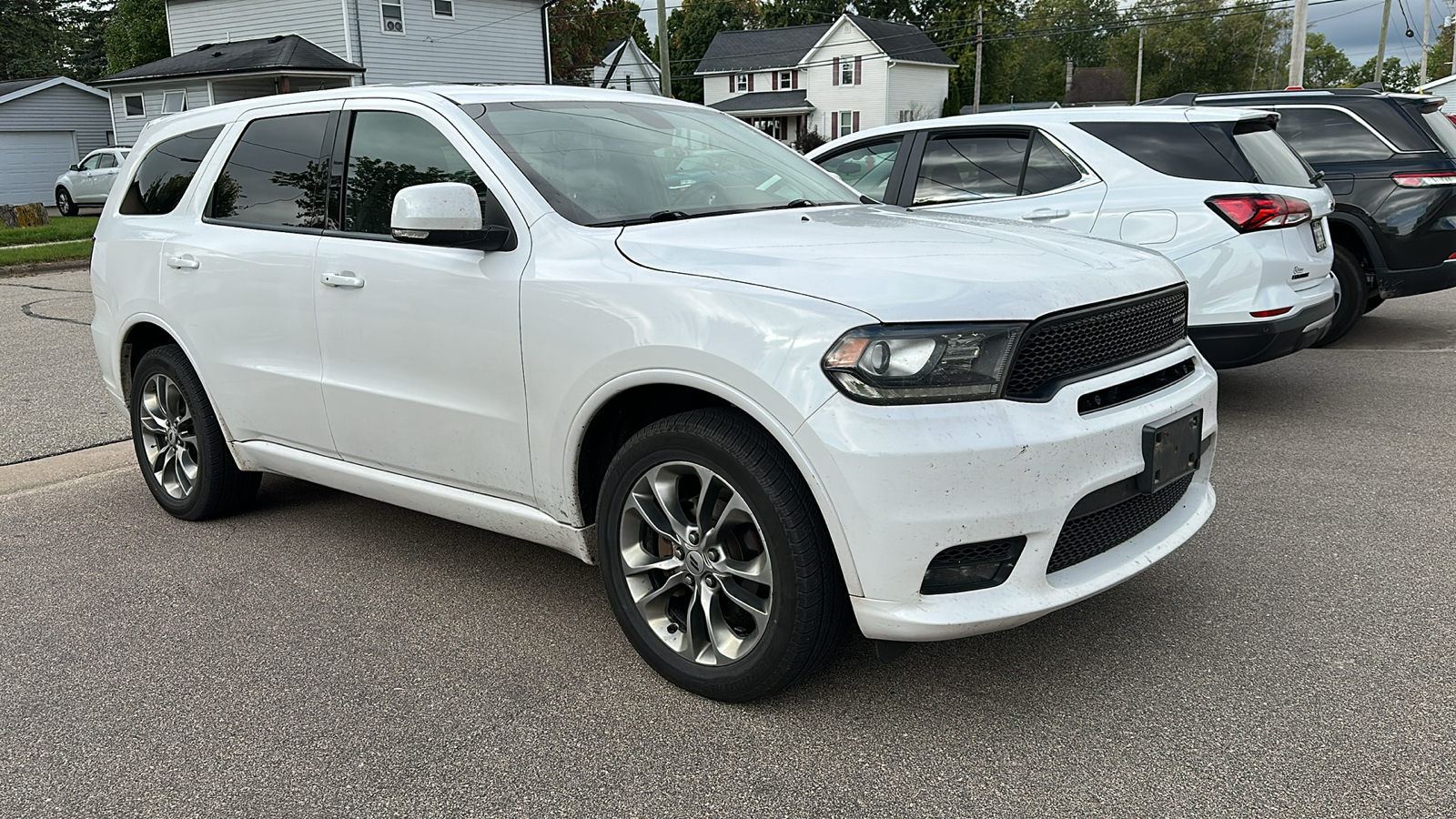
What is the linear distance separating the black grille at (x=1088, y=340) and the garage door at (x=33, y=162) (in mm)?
41860

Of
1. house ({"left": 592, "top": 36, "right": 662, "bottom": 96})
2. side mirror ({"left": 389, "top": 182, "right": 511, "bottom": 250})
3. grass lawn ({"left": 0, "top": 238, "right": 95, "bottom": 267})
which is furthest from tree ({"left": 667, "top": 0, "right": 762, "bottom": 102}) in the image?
side mirror ({"left": 389, "top": 182, "right": 511, "bottom": 250})

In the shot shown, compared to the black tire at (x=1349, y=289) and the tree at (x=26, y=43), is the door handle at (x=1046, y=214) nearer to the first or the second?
the black tire at (x=1349, y=289)

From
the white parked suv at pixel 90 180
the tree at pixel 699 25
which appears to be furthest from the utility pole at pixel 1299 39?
the tree at pixel 699 25

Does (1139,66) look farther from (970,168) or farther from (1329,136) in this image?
(970,168)

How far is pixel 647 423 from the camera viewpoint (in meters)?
3.55

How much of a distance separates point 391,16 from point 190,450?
103 feet

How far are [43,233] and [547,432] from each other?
20.9 m

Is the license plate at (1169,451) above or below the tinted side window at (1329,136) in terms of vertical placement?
below

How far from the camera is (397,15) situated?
33.4 meters

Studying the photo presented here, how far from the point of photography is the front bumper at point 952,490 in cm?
280

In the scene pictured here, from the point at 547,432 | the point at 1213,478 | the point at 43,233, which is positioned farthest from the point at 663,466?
the point at 43,233

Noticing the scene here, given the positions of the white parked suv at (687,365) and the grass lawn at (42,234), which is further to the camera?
the grass lawn at (42,234)

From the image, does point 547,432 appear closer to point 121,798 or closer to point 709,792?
point 709,792

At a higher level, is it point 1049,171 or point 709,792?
point 1049,171
